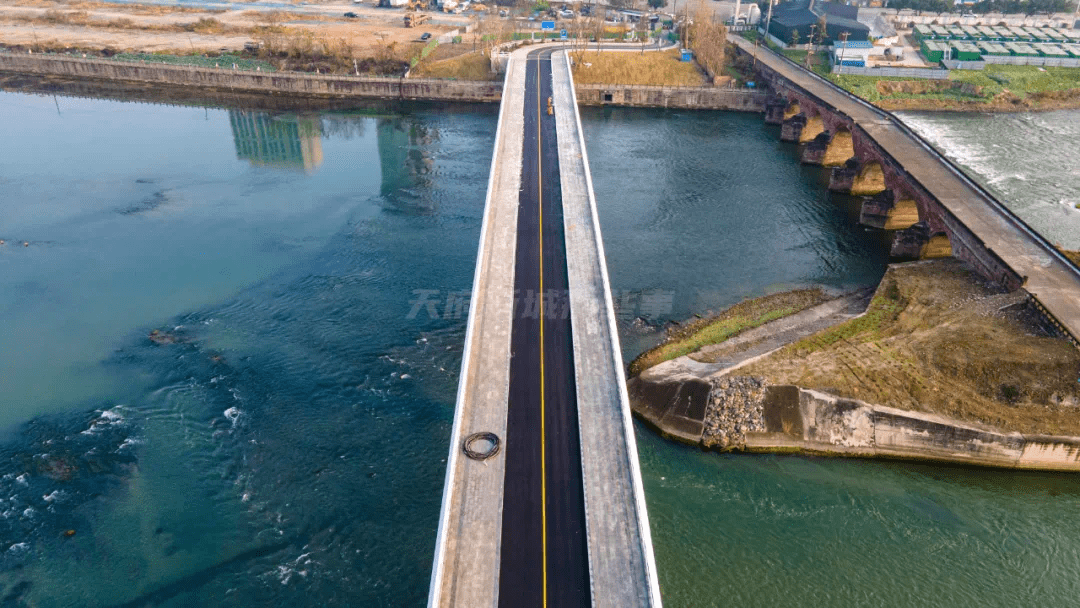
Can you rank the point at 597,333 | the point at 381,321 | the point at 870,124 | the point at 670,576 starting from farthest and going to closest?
the point at 870,124
the point at 381,321
the point at 597,333
the point at 670,576

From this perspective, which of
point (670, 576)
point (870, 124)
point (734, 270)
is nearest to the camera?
point (670, 576)

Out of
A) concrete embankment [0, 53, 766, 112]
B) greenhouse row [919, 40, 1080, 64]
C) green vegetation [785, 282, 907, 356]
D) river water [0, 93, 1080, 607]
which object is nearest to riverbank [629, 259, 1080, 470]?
green vegetation [785, 282, 907, 356]

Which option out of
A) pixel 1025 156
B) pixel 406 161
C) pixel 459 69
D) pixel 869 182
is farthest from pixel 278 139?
pixel 1025 156

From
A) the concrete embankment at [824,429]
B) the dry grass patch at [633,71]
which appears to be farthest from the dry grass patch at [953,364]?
the dry grass patch at [633,71]

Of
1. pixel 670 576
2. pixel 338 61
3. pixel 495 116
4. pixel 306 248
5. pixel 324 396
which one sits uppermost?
pixel 338 61

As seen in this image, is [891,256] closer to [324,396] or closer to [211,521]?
[324,396]

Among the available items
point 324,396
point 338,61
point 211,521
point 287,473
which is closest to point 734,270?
point 324,396

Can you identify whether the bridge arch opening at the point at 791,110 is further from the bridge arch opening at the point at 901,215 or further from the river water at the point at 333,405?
the bridge arch opening at the point at 901,215
